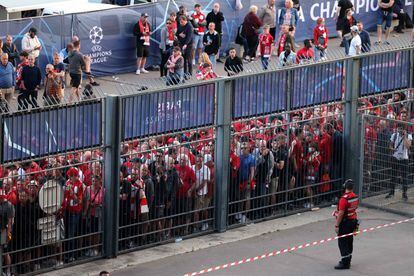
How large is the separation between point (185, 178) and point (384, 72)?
502 cm

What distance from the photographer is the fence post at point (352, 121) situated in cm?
2581

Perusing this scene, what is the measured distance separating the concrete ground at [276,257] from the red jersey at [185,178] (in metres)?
0.85

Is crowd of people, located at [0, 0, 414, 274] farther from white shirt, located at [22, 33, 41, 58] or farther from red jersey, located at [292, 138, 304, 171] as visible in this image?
white shirt, located at [22, 33, 41, 58]

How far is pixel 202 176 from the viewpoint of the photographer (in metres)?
23.8

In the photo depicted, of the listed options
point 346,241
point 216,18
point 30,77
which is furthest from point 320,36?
point 346,241

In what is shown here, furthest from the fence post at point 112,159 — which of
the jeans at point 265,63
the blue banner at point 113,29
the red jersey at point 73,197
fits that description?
the blue banner at point 113,29

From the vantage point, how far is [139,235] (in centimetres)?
2312

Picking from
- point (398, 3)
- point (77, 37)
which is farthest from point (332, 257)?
point (398, 3)

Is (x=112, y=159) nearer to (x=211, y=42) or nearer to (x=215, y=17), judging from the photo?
(x=211, y=42)

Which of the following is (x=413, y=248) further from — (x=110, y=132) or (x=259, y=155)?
(x=110, y=132)

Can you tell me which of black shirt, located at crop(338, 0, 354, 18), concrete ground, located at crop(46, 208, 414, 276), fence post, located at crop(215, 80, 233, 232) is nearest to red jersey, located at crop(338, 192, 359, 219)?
concrete ground, located at crop(46, 208, 414, 276)

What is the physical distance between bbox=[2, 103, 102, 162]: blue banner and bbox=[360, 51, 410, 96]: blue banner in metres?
5.93

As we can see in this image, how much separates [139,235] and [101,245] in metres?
0.74

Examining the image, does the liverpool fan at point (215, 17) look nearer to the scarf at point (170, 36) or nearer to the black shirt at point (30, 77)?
the scarf at point (170, 36)
